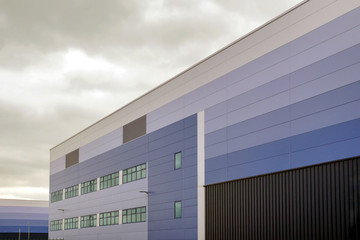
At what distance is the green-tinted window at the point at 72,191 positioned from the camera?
64.4m

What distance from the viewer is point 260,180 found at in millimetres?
29359

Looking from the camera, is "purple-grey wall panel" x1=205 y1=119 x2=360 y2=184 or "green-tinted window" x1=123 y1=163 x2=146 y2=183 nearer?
"purple-grey wall panel" x1=205 y1=119 x2=360 y2=184

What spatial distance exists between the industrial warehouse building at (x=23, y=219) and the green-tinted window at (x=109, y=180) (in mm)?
60784

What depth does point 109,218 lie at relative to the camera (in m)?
54.0

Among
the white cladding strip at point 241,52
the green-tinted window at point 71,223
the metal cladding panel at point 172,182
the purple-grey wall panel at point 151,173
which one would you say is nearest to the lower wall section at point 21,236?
the green-tinted window at point 71,223

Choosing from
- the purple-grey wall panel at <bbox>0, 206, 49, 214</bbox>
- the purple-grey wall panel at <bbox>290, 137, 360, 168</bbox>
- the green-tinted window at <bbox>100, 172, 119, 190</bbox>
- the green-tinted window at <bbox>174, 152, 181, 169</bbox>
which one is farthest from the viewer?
the purple-grey wall panel at <bbox>0, 206, 49, 214</bbox>

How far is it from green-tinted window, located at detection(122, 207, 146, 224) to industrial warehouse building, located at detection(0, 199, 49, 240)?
67045 mm

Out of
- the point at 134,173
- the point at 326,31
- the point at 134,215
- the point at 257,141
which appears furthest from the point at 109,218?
the point at 326,31

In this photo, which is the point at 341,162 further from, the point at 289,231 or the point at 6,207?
the point at 6,207

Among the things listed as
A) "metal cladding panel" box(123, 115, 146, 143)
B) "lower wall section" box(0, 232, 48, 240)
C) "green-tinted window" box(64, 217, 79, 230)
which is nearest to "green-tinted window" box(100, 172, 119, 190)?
"metal cladding panel" box(123, 115, 146, 143)

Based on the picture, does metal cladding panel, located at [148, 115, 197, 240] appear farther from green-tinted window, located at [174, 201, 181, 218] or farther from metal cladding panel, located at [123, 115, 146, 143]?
metal cladding panel, located at [123, 115, 146, 143]

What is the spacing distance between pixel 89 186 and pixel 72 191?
652 centimetres

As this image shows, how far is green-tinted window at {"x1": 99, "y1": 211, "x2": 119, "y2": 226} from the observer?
172ft

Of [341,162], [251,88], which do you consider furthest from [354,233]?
[251,88]
